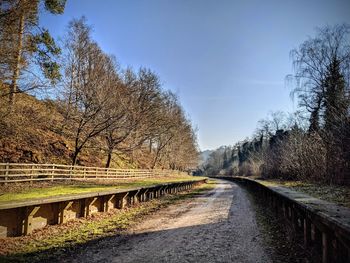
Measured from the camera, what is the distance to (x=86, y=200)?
12008 millimetres

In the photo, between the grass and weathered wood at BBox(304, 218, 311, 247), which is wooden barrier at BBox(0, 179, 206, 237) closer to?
the grass

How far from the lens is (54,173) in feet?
62.5

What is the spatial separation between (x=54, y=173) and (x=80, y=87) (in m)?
8.20

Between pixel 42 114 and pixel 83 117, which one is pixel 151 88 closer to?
pixel 83 117

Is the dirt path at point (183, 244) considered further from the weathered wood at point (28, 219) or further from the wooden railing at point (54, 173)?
the wooden railing at point (54, 173)

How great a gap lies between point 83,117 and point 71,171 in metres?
4.72

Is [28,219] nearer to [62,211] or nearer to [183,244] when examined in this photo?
[62,211]

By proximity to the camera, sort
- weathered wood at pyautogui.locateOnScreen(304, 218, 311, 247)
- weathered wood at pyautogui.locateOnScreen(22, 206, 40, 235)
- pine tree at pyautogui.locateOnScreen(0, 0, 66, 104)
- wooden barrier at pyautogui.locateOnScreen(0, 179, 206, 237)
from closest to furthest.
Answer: weathered wood at pyautogui.locateOnScreen(304, 218, 311, 247) → wooden barrier at pyautogui.locateOnScreen(0, 179, 206, 237) → weathered wood at pyautogui.locateOnScreen(22, 206, 40, 235) → pine tree at pyautogui.locateOnScreen(0, 0, 66, 104)

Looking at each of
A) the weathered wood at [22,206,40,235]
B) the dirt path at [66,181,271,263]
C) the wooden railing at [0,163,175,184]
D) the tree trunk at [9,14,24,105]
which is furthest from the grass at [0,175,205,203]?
the tree trunk at [9,14,24,105]

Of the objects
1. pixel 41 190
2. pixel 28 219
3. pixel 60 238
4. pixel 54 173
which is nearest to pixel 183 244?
pixel 60 238

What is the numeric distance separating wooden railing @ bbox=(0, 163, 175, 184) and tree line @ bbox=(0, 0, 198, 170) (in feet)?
4.95

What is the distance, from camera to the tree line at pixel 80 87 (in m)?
14.9

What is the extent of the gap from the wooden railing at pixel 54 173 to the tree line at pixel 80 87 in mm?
1509

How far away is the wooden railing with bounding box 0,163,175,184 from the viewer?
15710 mm
